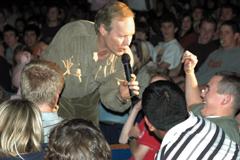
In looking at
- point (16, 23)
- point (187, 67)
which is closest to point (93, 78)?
point (187, 67)

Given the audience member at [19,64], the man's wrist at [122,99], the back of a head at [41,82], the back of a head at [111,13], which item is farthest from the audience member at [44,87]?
the audience member at [19,64]

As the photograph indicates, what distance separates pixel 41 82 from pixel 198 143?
1.10 m

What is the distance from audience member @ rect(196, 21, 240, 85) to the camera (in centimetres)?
586

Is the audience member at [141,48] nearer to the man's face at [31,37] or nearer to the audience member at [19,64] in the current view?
the audience member at [19,64]

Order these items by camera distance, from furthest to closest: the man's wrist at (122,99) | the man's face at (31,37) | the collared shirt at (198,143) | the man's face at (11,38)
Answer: the man's face at (11,38) < the man's face at (31,37) < the man's wrist at (122,99) < the collared shirt at (198,143)

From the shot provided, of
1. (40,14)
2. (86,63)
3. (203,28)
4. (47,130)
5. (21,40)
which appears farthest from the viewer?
(40,14)

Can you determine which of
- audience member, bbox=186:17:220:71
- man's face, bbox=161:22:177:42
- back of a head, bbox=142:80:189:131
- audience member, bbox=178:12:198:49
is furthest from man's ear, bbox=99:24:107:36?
audience member, bbox=178:12:198:49

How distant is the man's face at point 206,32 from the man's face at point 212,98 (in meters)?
3.32

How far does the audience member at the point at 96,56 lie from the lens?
3.67 meters

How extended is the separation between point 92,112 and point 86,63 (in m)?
0.50

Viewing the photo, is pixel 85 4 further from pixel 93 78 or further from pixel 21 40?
pixel 93 78

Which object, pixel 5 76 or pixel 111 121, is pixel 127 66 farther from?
pixel 5 76

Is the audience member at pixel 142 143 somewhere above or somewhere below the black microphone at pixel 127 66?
below

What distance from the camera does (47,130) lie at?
3.08m
